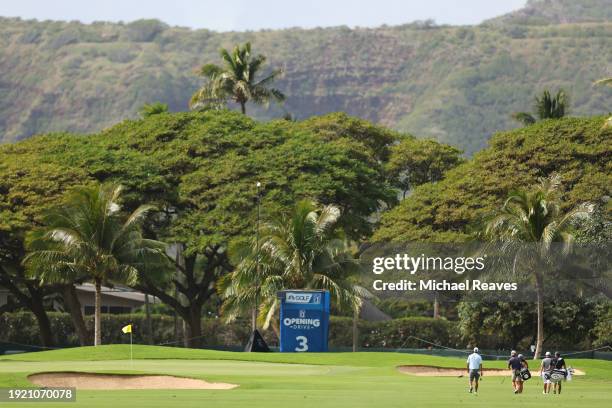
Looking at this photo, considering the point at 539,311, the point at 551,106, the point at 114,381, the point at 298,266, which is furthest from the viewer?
the point at 551,106

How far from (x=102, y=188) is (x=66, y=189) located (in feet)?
21.3

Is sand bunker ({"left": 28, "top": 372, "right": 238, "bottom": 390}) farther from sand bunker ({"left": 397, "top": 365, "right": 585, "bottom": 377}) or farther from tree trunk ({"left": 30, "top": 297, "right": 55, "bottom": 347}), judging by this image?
tree trunk ({"left": 30, "top": 297, "right": 55, "bottom": 347})

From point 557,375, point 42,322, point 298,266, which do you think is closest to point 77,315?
point 42,322

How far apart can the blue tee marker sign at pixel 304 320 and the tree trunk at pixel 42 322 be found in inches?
1011

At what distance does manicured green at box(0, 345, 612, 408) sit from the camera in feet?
95.0

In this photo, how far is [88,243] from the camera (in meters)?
60.2

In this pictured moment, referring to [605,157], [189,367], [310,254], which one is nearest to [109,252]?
[310,254]

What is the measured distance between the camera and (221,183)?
2864 inches

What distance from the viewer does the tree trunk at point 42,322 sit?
244 ft

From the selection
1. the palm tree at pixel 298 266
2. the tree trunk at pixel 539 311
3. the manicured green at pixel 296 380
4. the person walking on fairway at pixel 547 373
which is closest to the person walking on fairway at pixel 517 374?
the manicured green at pixel 296 380

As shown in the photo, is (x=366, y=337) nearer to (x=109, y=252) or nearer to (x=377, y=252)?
(x=377, y=252)

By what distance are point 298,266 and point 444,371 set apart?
13.6 m

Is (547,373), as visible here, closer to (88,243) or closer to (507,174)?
(88,243)

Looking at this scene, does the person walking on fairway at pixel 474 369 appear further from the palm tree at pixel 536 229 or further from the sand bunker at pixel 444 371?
the palm tree at pixel 536 229
